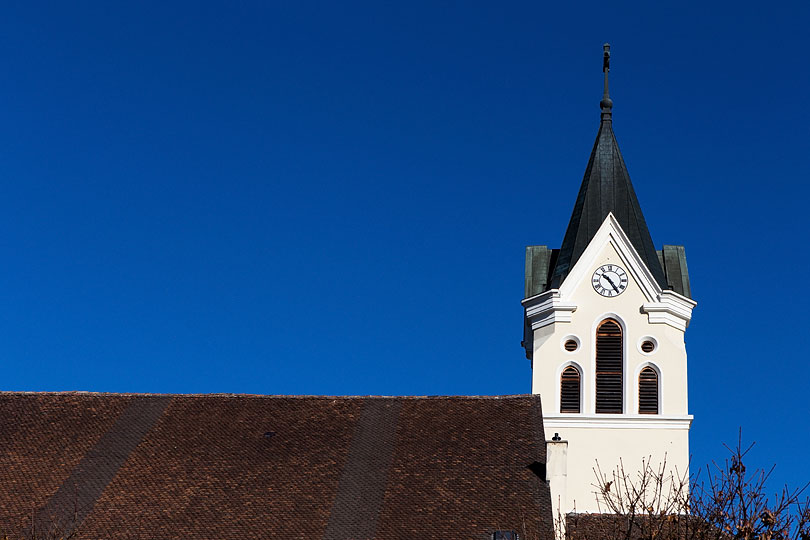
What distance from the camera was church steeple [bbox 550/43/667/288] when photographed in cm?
3719

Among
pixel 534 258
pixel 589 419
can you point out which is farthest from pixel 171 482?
pixel 534 258

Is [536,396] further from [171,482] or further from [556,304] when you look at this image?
[171,482]

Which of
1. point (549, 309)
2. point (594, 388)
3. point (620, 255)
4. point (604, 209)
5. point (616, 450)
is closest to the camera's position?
point (616, 450)

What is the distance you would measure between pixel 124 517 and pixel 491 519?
7441mm

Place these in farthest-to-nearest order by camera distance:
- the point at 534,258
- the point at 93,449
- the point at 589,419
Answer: the point at 534,258 → the point at 589,419 → the point at 93,449

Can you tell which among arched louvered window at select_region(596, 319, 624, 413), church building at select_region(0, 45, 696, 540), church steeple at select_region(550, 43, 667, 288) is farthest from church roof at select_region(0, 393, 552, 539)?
church steeple at select_region(550, 43, 667, 288)

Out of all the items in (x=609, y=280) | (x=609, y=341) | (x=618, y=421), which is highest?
(x=609, y=280)

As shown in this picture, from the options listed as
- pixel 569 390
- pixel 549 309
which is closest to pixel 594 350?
pixel 569 390

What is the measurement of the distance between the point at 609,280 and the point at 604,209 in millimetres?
2570

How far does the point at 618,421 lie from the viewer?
3491cm

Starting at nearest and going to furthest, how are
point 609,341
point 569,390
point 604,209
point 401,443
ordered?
point 401,443, point 569,390, point 609,341, point 604,209

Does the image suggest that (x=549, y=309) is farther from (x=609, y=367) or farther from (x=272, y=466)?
(x=272, y=466)

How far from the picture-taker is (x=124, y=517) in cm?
2544

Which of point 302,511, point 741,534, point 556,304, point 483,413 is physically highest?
point 556,304
